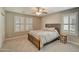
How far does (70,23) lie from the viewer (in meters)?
1.63

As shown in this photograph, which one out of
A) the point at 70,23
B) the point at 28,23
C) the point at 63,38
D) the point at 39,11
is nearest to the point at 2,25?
the point at 28,23

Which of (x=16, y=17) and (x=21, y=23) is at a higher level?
(x=16, y=17)

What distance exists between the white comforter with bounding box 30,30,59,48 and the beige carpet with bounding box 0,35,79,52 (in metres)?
0.10

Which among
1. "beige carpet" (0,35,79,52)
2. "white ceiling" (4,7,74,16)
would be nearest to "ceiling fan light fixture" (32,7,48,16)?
"white ceiling" (4,7,74,16)

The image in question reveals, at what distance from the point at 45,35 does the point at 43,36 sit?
45 millimetres

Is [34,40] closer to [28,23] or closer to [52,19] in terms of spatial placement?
[28,23]

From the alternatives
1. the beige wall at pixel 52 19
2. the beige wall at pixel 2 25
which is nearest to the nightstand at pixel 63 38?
the beige wall at pixel 52 19

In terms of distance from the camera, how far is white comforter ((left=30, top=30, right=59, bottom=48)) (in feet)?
5.37

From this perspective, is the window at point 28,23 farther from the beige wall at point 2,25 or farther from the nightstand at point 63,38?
the nightstand at point 63,38

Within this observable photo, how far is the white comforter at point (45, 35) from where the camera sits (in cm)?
164
